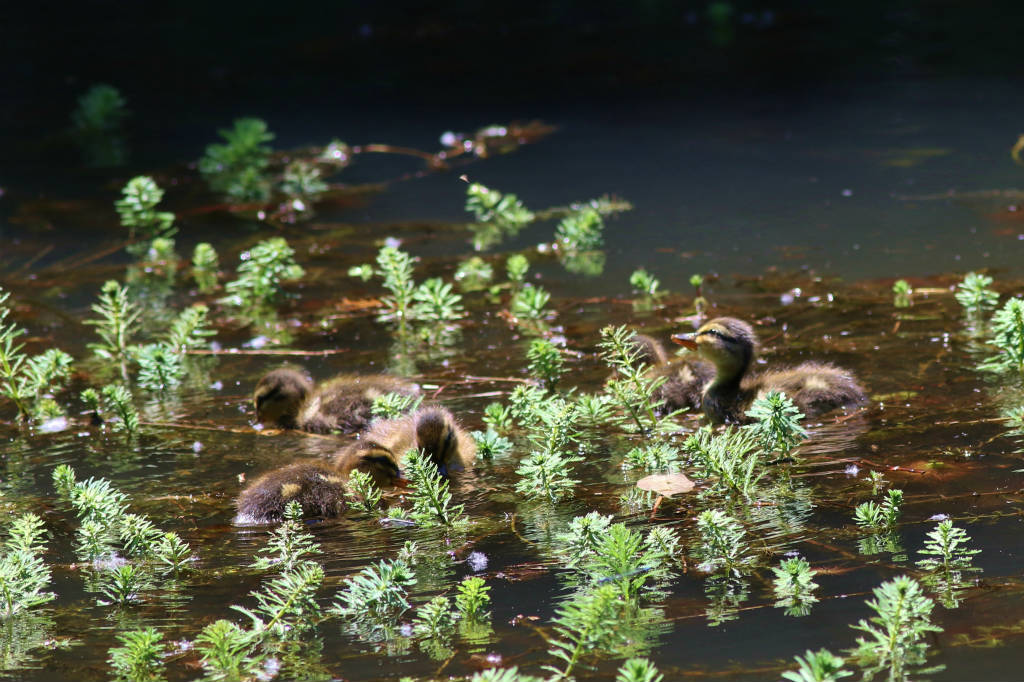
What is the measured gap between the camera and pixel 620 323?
7.11 metres

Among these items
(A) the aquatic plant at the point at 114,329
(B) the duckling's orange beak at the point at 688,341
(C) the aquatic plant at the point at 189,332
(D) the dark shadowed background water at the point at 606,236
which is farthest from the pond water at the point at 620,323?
(B) the duckling's orange beak at the point at 688,341

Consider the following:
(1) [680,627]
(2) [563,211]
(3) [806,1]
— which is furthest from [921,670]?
(3) [806,1]

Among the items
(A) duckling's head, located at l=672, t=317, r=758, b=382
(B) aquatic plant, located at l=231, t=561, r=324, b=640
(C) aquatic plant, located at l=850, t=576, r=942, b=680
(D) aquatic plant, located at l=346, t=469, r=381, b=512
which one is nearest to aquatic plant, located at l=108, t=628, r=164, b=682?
(B) aquatic plant, located at l=231, t=561, r=324, b=640

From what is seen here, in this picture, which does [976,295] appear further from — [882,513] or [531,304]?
[882,513]

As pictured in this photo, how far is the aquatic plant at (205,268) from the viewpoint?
8516 millimetres

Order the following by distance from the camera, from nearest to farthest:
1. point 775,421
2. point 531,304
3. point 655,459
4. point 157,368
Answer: point 775,421 → point 655,459 → point 157,368 → point 531,304

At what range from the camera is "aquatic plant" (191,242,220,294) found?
27.9 ft

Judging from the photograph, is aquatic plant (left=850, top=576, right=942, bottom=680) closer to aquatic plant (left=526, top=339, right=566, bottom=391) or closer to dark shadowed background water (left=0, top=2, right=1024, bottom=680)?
dark shadowed background water (left=0, top=2, right=1024, bottom=680)

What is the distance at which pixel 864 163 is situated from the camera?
10.3 meters

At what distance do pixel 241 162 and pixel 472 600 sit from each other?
8601 mm

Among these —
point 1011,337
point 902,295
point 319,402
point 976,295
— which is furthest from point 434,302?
point 1011,337

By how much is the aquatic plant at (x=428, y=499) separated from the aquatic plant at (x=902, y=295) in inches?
133

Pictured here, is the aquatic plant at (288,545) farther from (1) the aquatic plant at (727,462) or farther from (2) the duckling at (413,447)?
(1) the aquatic plant at (727,462)

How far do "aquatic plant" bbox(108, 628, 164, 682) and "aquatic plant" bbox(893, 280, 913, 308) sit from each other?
4.67 meters
